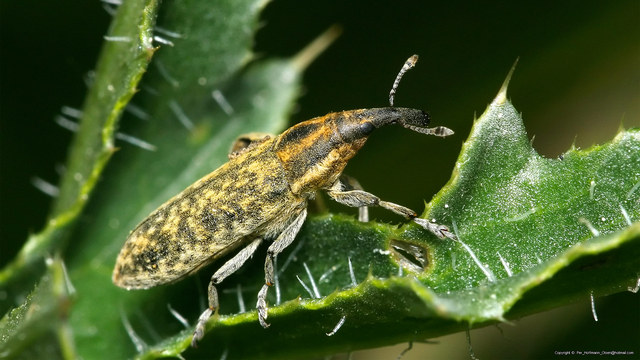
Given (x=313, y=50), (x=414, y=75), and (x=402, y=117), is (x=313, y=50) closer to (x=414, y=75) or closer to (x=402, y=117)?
(x=402, y=117)

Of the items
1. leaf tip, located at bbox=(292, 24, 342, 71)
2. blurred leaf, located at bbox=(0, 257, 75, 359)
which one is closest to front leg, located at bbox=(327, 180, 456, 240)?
leaf tip, located at bbox=(292, 24, 342, 71)

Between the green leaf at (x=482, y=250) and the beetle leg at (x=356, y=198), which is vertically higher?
the beetle leg at (x=356, y=198)

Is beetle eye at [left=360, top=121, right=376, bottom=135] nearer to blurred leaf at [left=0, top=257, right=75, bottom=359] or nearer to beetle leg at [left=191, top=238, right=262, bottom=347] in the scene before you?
beetle leg at [left=191, top=238, right=262, bottom=347]

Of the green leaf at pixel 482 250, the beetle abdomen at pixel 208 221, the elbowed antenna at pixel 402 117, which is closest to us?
the green leaf at pixel 482 250

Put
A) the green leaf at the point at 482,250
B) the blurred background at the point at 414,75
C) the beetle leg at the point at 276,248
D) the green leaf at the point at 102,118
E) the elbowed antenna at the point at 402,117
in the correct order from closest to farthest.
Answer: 1. the green leaf at the point at 482,250
2. the green leaf at the point at 102,118
3. the beetle leg at the point at 276,248
4. the elbowed antenna at the point at 402,117
5. the blurred background at the point at 414,75

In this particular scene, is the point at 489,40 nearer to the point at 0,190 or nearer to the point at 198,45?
the point at 198,45

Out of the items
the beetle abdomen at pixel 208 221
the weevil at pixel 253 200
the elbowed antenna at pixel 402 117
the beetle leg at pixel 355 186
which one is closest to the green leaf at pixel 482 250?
the weevil at pixel 253 200

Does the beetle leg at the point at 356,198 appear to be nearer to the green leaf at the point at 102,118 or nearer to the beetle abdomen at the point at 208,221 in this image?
the beetle abdomen at the point at 208,221
